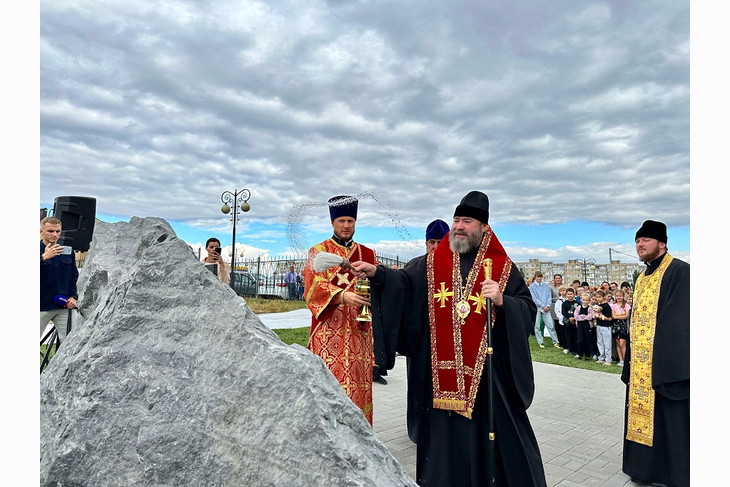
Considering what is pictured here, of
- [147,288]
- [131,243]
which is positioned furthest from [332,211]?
[147,288]

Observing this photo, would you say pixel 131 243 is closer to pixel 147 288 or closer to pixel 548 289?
pixel 147 288

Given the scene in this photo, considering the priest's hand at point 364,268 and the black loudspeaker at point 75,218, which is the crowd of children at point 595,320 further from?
the black loudspeaker at point 75,218

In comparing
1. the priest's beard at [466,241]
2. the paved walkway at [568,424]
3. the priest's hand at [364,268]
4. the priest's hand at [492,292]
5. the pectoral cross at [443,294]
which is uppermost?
the priest's beard at [466,241]

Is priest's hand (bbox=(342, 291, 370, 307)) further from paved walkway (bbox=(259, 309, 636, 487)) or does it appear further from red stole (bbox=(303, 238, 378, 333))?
paved walkway (bbox=(259, 309, 636, 487))

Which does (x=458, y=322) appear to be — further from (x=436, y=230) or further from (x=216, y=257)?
(x=436, y=230)

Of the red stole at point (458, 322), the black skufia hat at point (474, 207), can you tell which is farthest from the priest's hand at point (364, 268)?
the black skufia hat at point (474, 207)

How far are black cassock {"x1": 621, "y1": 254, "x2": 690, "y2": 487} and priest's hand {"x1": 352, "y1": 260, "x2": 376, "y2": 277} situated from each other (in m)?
2.63

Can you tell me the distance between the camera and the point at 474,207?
3896mm

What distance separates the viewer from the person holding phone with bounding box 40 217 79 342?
675 centimetres

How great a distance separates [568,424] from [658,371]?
234 centimetres

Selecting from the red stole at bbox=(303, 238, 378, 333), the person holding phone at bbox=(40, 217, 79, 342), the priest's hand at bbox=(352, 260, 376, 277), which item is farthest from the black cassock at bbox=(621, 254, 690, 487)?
the person holding phone at bbox=(40, 217, 79, 342)

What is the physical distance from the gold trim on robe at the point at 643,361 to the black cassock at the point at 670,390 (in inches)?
2.4

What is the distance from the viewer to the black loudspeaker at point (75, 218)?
6.30 meters

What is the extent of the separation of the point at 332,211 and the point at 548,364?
793 centimetres
